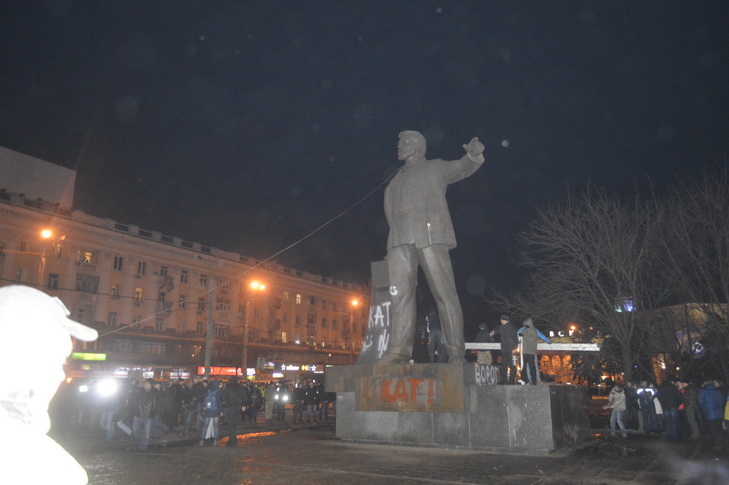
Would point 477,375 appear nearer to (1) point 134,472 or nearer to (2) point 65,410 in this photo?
(1) point 134,472

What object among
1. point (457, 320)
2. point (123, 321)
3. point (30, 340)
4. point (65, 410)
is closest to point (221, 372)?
point (123, 321)

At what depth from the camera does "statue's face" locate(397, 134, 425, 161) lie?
11.7 m

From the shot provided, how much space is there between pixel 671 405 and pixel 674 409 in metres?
0.12

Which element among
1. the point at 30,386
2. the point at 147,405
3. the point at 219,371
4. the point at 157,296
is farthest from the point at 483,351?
the point at 157,296

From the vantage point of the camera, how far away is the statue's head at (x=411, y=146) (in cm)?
1166

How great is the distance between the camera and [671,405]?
591 inches

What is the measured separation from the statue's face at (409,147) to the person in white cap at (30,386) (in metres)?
9.72

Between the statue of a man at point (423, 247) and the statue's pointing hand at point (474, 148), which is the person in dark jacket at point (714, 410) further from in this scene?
the statue's pointing hand at point (474, 148)

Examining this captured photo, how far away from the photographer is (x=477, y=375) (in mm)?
10664

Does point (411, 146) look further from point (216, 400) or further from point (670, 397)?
point (670, 397)

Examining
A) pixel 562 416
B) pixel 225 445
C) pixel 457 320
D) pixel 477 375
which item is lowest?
pixel 225 445

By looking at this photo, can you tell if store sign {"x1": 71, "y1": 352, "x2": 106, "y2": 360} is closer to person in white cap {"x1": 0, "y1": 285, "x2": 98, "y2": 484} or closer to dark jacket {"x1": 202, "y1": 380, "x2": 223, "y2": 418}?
dark jacket {"x1": 202, "y1": 380, "x2": 223, "y2": 418}

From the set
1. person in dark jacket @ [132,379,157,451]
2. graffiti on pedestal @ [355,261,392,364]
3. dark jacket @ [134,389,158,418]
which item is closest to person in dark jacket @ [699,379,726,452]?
graffiti on pedestal @ [355,261,392,364]

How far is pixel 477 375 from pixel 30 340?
930cm
